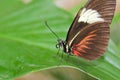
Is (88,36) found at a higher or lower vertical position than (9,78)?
higher

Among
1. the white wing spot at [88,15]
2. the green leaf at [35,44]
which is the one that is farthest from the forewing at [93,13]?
the green leaf at [35,44]

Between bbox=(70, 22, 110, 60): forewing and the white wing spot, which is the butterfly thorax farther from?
the white wing spot

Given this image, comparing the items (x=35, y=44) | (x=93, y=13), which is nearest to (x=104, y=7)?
(x=93, y=13)

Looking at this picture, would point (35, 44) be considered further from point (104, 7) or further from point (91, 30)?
point (104, 7)

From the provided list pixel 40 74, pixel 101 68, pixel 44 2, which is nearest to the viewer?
pixel 101 68

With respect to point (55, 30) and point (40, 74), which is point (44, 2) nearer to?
point (55, 30)

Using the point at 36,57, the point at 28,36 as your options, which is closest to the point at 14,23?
the point at 28,36
